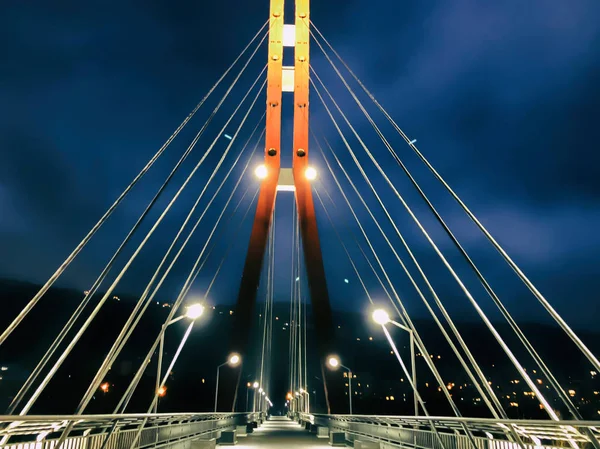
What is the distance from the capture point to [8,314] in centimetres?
7106

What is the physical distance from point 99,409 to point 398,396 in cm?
6507

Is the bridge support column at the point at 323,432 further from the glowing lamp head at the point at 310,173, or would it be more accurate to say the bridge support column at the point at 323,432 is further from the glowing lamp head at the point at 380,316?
the glowing lamp head at the point at 310,173

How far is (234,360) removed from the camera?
22.3 meters

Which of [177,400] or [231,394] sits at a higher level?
[177,400]

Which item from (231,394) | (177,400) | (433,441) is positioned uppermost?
(177,400)

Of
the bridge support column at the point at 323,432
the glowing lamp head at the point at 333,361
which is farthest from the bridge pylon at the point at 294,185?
the bridge support column at the point at 323,432

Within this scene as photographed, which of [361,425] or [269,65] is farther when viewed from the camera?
[269,65]

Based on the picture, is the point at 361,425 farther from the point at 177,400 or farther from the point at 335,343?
the point at 177,400

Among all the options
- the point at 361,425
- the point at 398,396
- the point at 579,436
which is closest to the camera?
the point at 579,436

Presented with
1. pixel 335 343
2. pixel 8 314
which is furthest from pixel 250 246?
pixel 8 314

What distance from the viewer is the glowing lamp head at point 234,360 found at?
22.2 m

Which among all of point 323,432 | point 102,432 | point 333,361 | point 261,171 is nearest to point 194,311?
point 102,432

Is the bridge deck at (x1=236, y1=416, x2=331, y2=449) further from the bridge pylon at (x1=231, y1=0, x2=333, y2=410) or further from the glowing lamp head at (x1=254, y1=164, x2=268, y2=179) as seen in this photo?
the glowing lamp head at (x1=254, y1=164, x2=268, y2=179)

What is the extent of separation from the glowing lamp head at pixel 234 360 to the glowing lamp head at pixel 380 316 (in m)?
10.5
